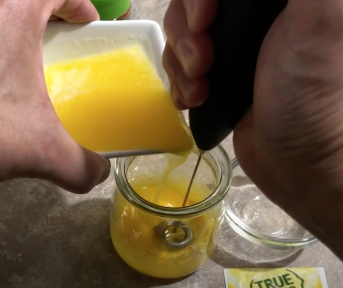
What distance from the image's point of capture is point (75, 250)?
0.57 metres

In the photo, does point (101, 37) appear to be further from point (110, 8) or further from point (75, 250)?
point (75, 250)

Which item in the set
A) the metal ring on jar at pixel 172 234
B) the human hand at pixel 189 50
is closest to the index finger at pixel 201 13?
the human hand at pixel 189 50

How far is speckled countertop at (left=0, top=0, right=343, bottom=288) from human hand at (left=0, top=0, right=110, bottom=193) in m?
0.13

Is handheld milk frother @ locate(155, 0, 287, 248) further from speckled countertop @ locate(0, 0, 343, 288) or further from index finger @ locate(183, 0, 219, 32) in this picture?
speckled countertop @ locate(0, 0, 343, 288)

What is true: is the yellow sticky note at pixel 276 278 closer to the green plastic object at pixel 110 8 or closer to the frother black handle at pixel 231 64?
the frother black handle at pixel 231 64

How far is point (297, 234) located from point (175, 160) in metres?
0.19

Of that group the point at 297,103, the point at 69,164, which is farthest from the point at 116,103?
the point at 297,103

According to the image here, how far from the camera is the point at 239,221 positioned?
61 cm

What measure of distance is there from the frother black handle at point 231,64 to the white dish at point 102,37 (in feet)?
0.59

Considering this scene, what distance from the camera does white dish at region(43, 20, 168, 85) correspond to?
0.57m

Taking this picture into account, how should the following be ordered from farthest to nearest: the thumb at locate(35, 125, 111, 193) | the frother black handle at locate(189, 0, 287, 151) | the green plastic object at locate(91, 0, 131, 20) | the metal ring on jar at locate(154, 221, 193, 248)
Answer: the green plastic object at locate(91, 0, 131, 20), the metal ring on jar at locate(154, 221, 193, 248), the thumb at locate(35, 125, 111, 193), the frother black handle at locate(189, 0, 287, 151)

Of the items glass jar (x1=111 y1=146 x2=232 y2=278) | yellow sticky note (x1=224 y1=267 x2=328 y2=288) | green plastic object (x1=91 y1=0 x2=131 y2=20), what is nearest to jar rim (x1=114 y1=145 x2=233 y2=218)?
glass jar (x1=111 y1=146 x2=232 y2=278)

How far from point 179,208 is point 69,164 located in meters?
0.12

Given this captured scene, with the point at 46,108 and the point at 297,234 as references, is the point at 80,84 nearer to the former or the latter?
the point at 46,108
